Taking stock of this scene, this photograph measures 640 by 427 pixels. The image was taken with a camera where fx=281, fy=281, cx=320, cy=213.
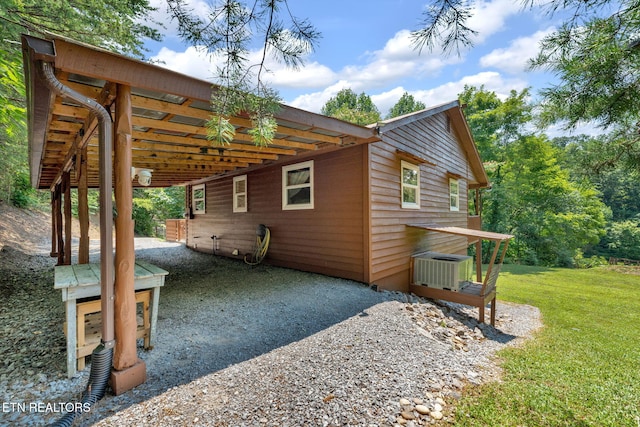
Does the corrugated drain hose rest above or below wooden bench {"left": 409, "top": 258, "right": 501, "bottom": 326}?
above

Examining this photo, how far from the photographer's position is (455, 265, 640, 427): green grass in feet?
7.72

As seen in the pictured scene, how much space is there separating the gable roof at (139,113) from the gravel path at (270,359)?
226 centimetres

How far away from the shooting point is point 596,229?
1761cm

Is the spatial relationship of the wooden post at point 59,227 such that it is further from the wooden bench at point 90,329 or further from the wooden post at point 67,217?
the wooden bench at point 90,329

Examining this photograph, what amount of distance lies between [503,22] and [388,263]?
15.0 ft

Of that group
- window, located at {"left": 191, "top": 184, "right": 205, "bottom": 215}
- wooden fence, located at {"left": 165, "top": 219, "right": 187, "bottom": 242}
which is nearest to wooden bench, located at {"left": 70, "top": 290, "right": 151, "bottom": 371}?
window, located at {"left": 191, "top": 184, "right": 205, "bottom": 215}

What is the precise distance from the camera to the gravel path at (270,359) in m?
2.00

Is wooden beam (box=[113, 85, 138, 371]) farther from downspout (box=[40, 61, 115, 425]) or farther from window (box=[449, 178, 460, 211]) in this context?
window (box=[449, 178, 460, 211])

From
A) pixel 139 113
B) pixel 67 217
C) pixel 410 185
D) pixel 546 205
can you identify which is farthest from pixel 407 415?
pixel 546 205

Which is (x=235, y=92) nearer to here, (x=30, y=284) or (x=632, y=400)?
(x=632, y=400)

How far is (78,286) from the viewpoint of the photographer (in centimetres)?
224

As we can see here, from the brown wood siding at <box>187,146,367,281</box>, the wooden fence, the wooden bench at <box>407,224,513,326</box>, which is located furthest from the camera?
the wooden fence
